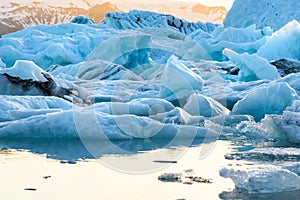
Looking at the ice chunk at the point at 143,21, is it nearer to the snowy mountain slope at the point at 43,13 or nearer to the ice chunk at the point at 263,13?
the ice chunk at the point at 263,13

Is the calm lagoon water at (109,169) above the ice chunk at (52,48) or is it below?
below

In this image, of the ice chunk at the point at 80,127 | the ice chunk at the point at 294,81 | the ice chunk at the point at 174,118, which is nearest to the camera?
the ice chunk at the point at 80,127

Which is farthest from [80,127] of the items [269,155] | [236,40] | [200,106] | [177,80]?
[236,40]

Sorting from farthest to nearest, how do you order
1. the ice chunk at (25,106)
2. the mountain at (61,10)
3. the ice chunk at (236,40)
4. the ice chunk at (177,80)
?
the mountain at (61,10)
the ice chunk at (236,40)
the ice chunk at (177,80)
the ice chunk at (25,106)

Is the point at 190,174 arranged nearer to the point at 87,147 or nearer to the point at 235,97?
the point at 87,147

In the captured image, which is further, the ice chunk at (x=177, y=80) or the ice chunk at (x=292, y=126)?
the ice chunk at (x=177, y=80)

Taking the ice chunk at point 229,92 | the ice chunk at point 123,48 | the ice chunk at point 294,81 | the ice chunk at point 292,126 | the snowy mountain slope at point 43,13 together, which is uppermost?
the snowy mountain slope at point 43,13

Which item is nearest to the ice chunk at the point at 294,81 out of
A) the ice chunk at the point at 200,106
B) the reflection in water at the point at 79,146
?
the ice chunk at the point at 200,106

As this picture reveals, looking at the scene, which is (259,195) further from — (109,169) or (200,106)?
(200,106)

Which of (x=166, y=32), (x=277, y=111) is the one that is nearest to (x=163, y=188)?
(x=277, y=111)
